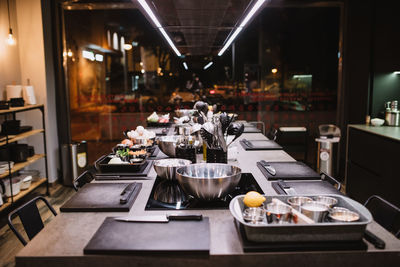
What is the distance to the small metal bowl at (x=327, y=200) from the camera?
1.42 metres

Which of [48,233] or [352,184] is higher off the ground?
[48,233]

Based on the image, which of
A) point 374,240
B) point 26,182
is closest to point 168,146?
point 374,240

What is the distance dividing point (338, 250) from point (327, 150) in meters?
3.83

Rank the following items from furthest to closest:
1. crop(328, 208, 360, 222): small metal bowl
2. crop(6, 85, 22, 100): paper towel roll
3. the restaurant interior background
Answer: the restaurant interior background
crop(6, 85, 22, 100): paper towel roll
crop(328, 208, 360, 222): small metal bowl

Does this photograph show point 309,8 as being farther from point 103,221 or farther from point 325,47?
point 103,221

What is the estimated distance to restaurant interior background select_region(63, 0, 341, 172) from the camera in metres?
5.74

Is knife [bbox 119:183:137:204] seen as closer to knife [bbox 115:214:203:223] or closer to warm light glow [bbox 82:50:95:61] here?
knife [bbox 115:214:203:223]

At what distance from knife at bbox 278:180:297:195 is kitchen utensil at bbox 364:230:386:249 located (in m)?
0.50

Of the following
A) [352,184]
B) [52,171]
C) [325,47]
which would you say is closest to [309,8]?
[325,47]

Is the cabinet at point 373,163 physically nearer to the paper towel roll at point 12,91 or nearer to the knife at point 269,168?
the knife at point 269,168

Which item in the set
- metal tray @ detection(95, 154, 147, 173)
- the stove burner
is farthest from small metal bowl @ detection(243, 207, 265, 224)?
metal tray @ detection(95, 154, 147, 173)

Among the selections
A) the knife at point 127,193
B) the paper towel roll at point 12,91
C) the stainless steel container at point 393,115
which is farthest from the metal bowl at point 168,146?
the stainless steel container at point 393,115

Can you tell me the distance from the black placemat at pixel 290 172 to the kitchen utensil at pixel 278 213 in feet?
2.30

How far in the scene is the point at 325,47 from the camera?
570 cm
